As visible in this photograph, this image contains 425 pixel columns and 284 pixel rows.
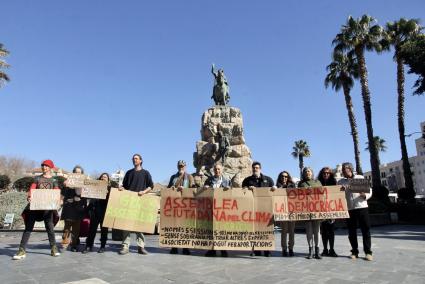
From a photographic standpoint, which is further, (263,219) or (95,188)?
(95,188)

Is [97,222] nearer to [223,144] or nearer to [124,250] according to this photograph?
[124,250]

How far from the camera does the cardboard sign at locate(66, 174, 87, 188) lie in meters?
7.46

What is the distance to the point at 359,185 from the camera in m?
6.92

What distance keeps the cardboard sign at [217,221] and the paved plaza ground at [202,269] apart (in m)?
0.29

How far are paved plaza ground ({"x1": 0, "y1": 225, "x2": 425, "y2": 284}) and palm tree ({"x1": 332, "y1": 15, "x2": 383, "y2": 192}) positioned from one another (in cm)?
2299

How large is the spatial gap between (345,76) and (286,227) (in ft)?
92.8

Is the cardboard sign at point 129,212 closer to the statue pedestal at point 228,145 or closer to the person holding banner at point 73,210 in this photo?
the person holding banner at point 73,210

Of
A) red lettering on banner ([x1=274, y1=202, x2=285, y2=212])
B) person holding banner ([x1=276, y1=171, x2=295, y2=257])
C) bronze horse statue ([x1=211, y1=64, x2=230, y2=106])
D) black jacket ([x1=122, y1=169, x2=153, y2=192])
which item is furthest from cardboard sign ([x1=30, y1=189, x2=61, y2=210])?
bronze horse statue ([x1=211, y1=64, x2=230, y2=106])

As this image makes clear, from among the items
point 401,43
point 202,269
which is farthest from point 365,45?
point 202,269

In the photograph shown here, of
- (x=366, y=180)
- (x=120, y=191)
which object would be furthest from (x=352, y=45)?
(x=120, y=191)

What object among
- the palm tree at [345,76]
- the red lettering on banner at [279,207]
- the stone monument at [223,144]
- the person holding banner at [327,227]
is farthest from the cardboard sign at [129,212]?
the palm tree at [345,76]

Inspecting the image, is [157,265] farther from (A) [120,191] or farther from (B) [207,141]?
(B) [207,141]

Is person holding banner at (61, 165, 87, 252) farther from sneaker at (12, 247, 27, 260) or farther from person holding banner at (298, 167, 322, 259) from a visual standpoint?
person holding banner at (298, 167, 322, 259)

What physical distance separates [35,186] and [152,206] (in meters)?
2.37
